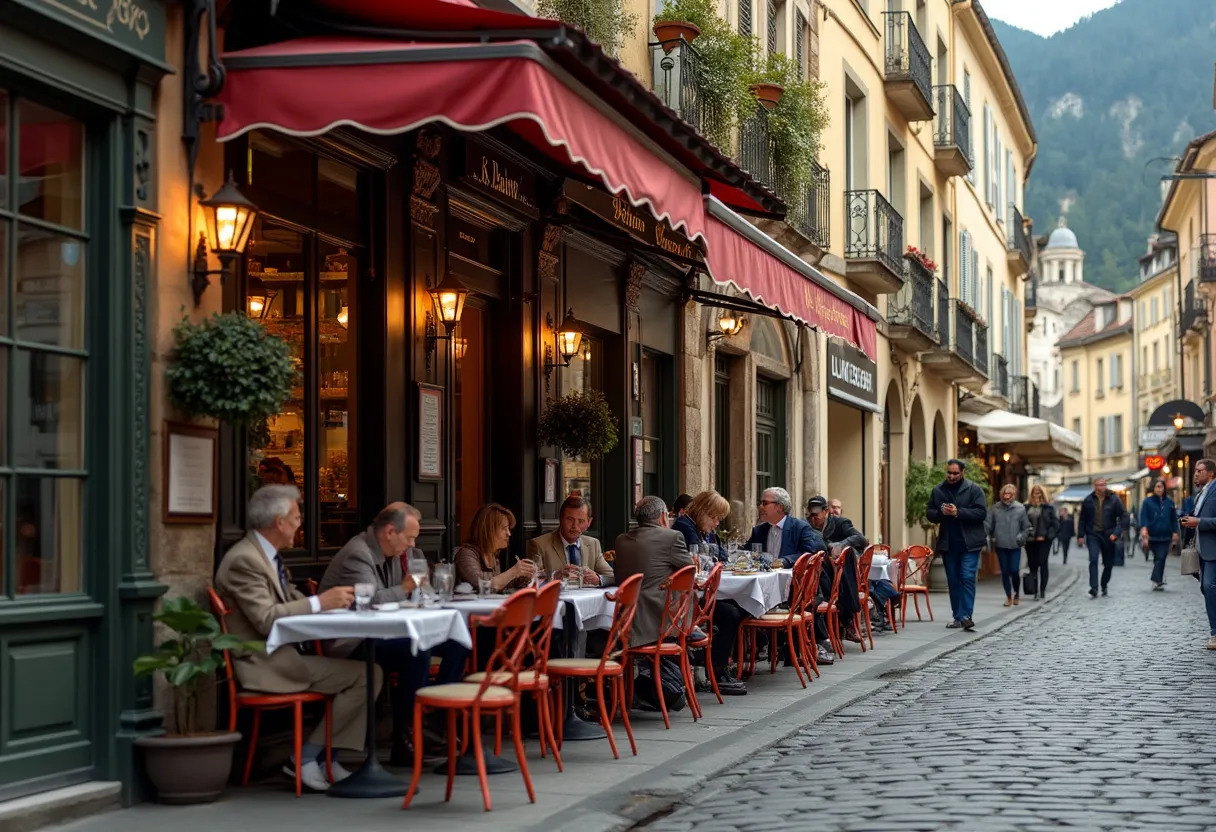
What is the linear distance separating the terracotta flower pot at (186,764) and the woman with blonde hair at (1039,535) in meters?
18.4

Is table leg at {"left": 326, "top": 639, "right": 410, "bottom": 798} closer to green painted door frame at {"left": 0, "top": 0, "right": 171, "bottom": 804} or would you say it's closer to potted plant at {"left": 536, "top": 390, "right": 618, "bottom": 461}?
green painted door frame at {"left": 0, "top": 0, "right": 171, "bottom": 804}

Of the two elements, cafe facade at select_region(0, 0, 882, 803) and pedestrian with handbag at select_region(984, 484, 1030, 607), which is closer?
cafe facade at select_region(0, 0, 882, 803)

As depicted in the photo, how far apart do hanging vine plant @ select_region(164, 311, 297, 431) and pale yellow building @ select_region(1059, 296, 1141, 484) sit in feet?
261

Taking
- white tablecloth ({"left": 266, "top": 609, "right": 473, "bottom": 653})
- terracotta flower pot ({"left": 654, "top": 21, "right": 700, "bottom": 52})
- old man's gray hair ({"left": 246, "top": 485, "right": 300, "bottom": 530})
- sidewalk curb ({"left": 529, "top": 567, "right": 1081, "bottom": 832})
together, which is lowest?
sidewalk curb ({"left": 529, "top": 567, "right": 1081, "bottom": 832})

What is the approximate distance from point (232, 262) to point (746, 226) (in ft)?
13.7

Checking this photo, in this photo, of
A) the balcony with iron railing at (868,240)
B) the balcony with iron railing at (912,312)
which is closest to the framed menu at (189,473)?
the balcony with iron railing at (868,240)

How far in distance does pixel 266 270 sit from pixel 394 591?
2.13 meters

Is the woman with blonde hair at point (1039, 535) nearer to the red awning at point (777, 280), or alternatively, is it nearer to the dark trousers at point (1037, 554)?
the dark trousers at point (1037, 554)

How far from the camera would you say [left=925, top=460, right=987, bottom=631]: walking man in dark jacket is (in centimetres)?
1783

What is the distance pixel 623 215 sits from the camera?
1443 cm

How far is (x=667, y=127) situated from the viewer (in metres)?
9.52

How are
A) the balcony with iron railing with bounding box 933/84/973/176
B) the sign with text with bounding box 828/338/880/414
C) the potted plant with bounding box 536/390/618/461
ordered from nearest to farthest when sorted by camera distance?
the potted plant with bounding box 536/390/618/461 → the sign with text with bounding box 828/338/880/414 → the balcony with iron railing with bounding box 933/84/973/176

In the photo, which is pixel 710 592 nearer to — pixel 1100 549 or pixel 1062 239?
pixel 1100 549

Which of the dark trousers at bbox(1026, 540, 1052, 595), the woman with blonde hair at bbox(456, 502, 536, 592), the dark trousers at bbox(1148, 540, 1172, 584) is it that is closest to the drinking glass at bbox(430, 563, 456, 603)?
the woman with blonde hair at bbox(456, 502, 536, 592)
